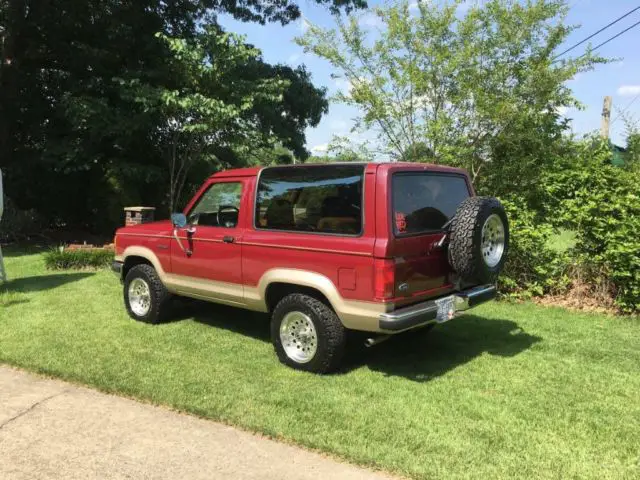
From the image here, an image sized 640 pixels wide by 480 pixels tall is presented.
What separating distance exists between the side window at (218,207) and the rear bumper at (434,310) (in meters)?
2.01

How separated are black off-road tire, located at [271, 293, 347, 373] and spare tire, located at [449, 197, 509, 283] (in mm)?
1119

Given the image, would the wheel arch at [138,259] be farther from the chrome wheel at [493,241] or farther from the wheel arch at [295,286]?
the chrome wheel at [493,241]

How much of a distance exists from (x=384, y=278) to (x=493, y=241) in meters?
1.32

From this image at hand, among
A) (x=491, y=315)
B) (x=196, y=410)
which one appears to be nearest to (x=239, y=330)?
(x=196, y=410)

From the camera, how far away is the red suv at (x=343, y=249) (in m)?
4.30

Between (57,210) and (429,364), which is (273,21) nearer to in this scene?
(57,210)

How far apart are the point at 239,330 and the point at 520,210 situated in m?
4.16

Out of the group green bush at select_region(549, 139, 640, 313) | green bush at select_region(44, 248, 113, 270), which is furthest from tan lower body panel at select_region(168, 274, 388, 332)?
green bush at select_region(44, 248, 113, 270)

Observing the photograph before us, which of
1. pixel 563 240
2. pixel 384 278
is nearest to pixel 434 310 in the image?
pixel 384 278

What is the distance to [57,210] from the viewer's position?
1459 cm

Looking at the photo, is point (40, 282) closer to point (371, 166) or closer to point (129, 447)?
point (129, 447)

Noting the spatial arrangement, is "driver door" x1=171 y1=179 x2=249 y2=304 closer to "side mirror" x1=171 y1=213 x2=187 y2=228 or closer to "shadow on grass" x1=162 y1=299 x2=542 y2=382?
"side mirror" x1=171 y1=213 x2=187 y2=228

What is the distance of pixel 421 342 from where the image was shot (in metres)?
5.81

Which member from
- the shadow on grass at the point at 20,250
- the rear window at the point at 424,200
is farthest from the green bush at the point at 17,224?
the rear window at the point at 424,200
